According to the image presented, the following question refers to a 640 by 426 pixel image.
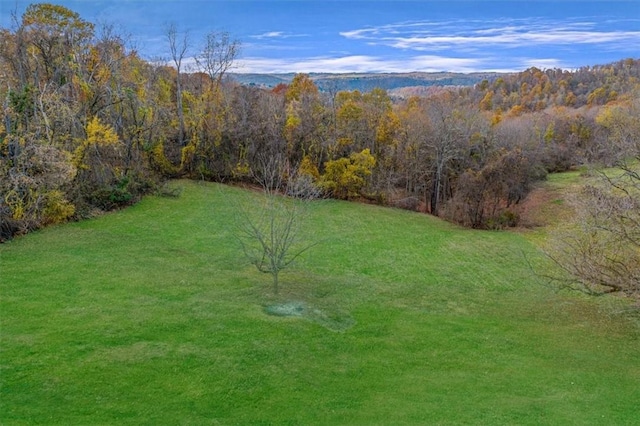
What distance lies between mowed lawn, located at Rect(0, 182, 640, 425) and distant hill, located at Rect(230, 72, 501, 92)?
28.2 meters

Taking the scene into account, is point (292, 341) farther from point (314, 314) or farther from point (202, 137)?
point (202, 137)

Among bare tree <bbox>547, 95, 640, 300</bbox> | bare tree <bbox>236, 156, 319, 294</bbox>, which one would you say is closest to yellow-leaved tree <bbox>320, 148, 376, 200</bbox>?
bare tree <bbox>236, 156, 319, 294</bbox>

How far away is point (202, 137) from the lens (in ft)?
131

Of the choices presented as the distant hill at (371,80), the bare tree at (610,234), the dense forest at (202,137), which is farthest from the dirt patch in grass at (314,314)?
the distant hill at (371,80)

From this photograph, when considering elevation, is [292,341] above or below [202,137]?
below

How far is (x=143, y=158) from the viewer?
3569 centimetres

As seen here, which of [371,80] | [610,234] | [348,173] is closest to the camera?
[610,234]

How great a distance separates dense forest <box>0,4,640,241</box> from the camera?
25.0 meters

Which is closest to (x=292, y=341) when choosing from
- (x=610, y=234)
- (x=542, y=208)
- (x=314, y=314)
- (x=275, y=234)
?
(x=314, y=314)

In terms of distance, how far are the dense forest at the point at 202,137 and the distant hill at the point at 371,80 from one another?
4.00 meters

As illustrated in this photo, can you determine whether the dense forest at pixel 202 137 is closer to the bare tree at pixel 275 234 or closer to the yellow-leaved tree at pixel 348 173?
the yellow-leaved tree at pixel 348 173

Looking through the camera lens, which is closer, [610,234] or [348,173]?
[610,234]

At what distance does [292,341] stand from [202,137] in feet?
94.1

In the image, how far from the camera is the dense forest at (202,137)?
24969 millimetres
